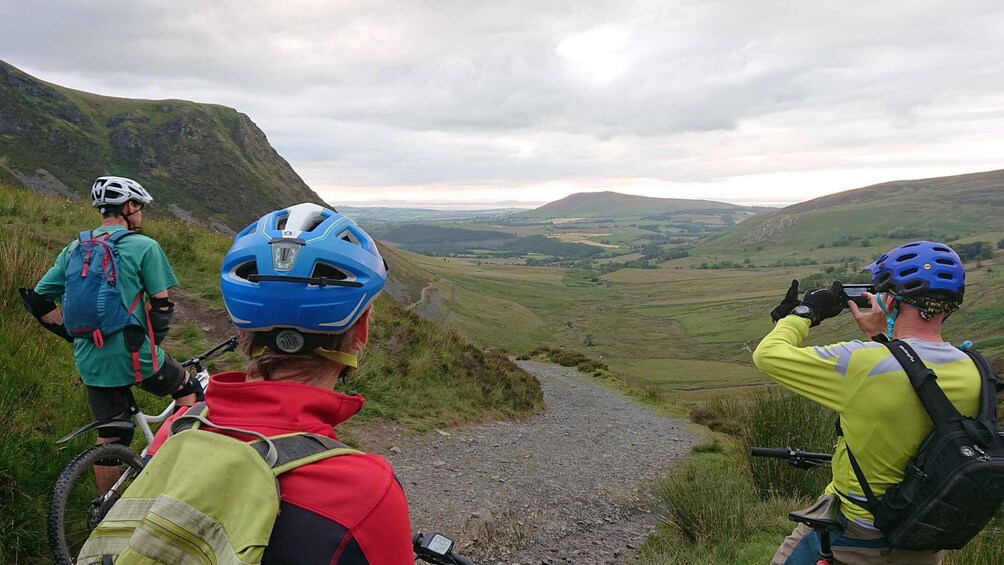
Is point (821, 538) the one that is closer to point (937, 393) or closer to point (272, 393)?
point (937, 393)

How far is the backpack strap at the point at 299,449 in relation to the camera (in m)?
1.36

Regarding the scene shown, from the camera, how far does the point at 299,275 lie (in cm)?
193

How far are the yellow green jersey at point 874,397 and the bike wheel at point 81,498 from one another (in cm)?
408

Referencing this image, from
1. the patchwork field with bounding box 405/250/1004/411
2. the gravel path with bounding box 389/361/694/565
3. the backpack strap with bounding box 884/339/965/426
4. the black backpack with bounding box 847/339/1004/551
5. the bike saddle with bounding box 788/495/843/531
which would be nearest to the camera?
the black backpack with bounding box 847/339/1004/551

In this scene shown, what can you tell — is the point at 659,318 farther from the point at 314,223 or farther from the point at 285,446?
the point at 285,446

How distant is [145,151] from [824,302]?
9352 cm

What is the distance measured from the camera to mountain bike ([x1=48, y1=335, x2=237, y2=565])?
130 inches

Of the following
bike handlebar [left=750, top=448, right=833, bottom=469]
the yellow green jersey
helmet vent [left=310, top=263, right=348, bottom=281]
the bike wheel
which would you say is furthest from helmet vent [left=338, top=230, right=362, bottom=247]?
bike handlebar [left=750, top=448, right=833, bottom=469]

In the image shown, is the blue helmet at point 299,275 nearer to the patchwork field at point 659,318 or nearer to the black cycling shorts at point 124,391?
the black cycling shorts at point 124,391

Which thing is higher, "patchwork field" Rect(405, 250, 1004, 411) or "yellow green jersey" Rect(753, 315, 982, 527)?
"yellow green jersey" Rect(753, 315, 982, 527)

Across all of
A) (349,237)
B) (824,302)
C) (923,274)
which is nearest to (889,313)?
(923,274)

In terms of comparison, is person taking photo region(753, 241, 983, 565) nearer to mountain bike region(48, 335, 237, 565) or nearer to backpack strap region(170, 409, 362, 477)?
backpack strap region(170, 409, 362, 477)

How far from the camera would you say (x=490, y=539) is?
5.96 metres

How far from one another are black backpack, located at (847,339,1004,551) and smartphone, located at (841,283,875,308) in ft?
2.02
